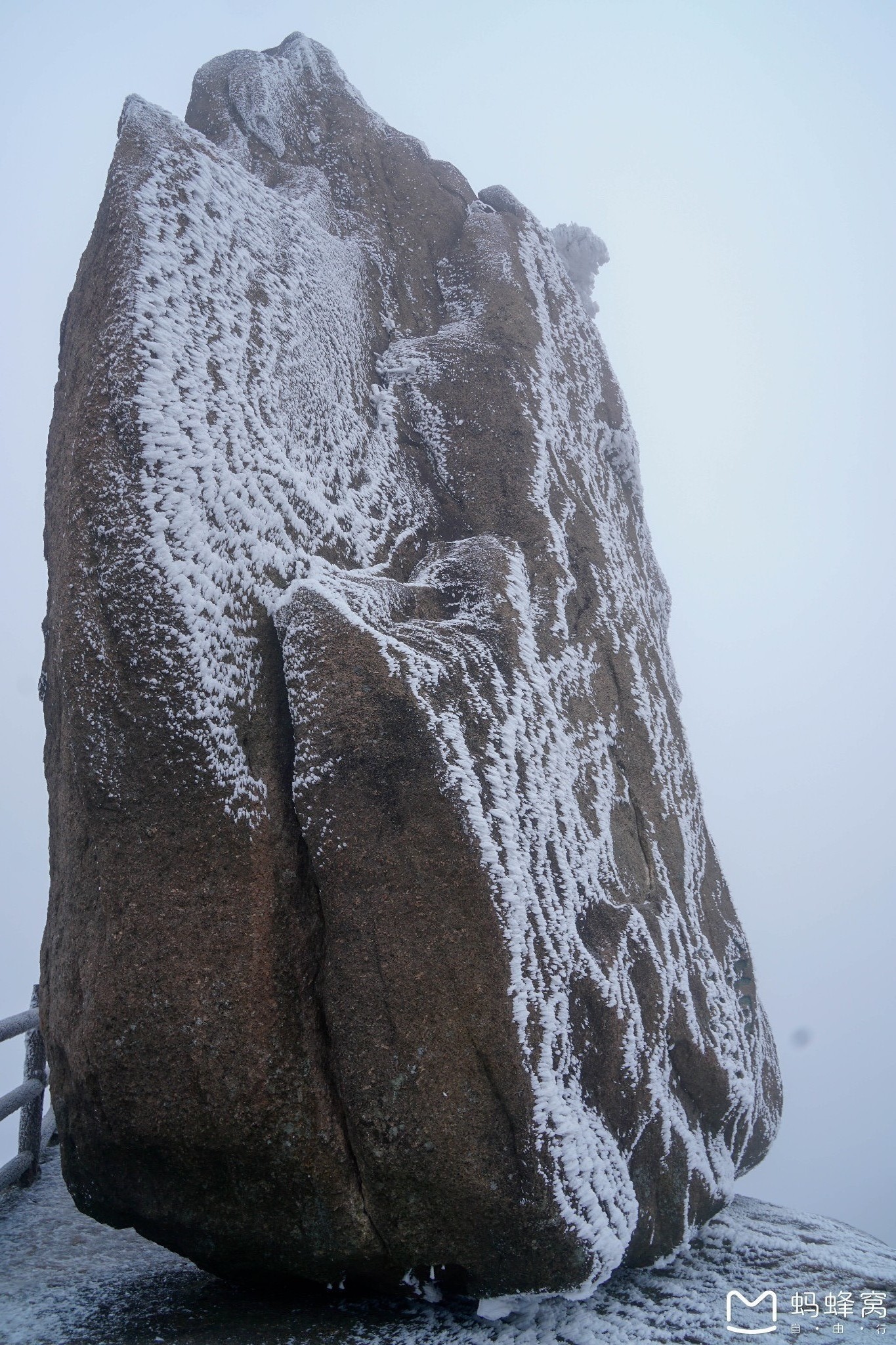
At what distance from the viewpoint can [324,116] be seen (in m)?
3.47

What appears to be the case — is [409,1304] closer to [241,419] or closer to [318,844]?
[318,844]

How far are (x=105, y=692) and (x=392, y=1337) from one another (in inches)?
59.3

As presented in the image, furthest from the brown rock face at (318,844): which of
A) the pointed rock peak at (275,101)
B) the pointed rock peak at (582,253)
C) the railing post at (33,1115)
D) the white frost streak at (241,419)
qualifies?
the pointed rock peak at (582,253)

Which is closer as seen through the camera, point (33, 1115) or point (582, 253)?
point (33, 1115)

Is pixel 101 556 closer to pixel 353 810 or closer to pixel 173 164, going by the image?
pixel 353 810

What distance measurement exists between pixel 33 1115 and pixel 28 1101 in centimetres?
8

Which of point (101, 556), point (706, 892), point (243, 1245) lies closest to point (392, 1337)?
point (243, 1245)

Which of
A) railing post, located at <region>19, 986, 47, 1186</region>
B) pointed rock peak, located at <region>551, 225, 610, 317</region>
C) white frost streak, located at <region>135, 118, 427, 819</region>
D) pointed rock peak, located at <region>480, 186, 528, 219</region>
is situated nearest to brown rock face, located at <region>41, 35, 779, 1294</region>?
white frost streak, located at <region>135, 118, 427, 819</region>

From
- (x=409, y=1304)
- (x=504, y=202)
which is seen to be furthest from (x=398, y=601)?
(x=504, y=202)

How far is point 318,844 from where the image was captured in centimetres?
184

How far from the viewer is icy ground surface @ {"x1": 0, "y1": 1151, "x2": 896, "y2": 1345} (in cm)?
173

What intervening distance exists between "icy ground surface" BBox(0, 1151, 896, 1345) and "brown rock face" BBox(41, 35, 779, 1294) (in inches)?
4.1

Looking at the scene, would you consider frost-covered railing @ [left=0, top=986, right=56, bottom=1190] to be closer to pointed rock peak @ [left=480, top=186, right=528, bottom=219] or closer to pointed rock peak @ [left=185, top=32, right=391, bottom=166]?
pointed rock peak @ [left=185, top=32, right=391, bottom=166]

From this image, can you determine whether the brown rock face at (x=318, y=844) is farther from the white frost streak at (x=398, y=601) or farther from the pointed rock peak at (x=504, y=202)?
the pointed rock peak at (x=504, y=202)
